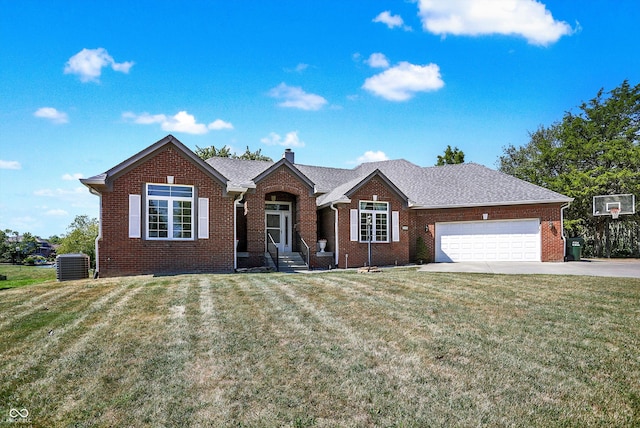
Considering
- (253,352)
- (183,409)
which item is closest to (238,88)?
(253,352)

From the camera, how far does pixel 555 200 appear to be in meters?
19.1

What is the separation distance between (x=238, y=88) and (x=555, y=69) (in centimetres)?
1363

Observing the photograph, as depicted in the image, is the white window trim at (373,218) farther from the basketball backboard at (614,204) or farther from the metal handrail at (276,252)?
the basketball backboard at (614,204)

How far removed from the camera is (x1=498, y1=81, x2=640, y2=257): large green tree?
84.8 feet

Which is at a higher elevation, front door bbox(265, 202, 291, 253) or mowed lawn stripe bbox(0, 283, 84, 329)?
front door bbox(265, 202, 291, 253)

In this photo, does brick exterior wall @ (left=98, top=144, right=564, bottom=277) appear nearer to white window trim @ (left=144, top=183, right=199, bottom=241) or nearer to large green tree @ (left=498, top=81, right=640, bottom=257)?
white window trim @ (left=144, top=183, right=199, bottom=241)

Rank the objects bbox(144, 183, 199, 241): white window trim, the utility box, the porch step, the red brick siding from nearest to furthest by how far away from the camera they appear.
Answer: the utility box, bbox(144, 183, 199, 241): white window trim, the porch step, the red brick siding

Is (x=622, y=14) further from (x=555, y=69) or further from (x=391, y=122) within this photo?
(x=391, y=122)

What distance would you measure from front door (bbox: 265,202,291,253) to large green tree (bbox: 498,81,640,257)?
60.9ft

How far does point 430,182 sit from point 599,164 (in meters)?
13.8

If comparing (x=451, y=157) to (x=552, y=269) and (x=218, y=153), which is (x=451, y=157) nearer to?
(x=218, y=153)

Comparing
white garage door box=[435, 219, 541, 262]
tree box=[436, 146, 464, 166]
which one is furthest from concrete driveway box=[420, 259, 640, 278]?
tree box=[436, 146, 464, 166]

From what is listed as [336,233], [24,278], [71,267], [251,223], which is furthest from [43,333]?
[24,278]

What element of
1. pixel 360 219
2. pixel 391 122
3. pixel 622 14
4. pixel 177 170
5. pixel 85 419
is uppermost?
pixel 622 14
